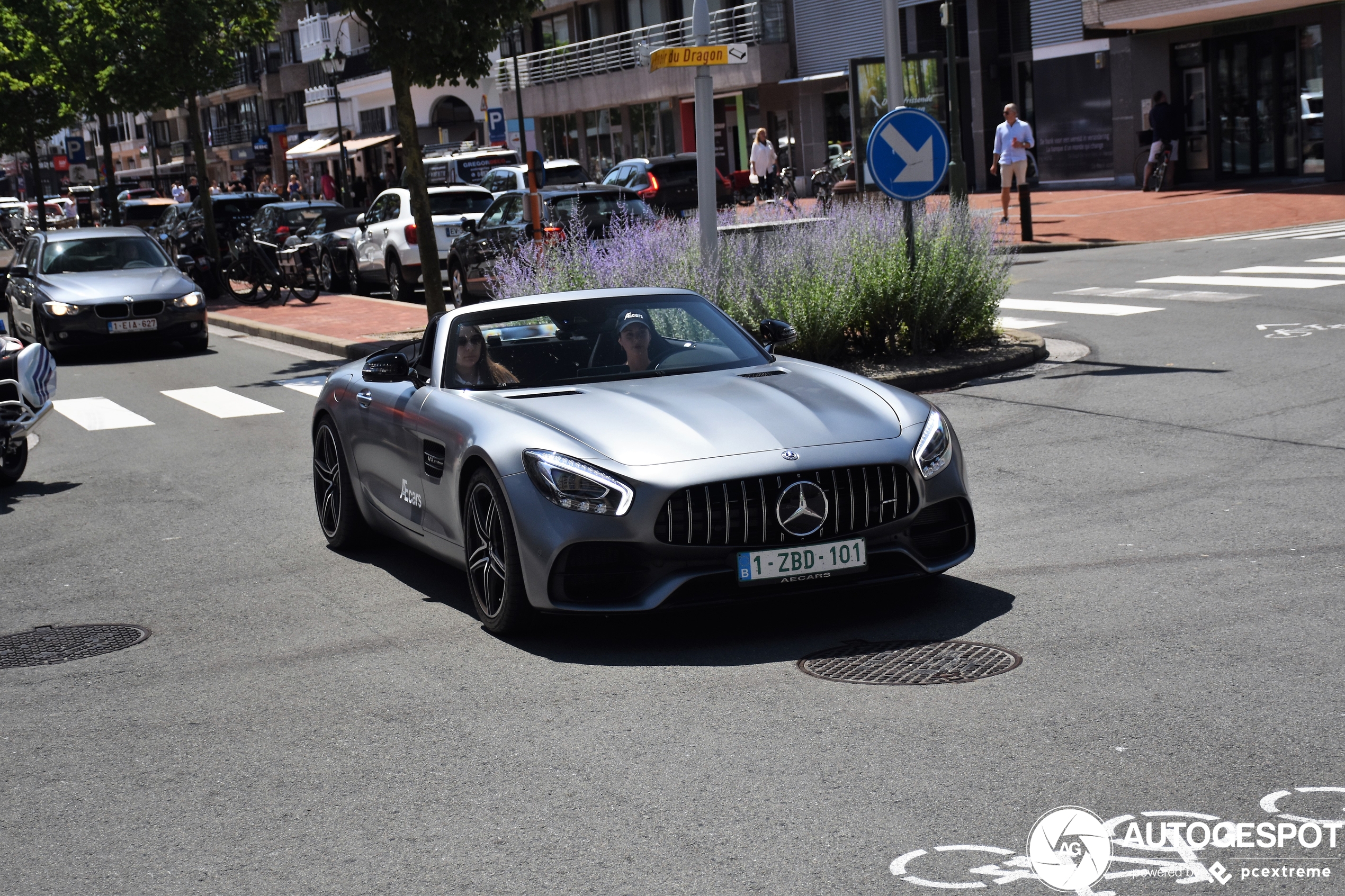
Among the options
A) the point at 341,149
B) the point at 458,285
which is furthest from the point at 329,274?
the point at 341,149

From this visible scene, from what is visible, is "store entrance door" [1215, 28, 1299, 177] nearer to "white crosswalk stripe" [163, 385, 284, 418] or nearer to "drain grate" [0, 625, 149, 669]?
"white crosswalk stripe" [163, 385, 284, 418]

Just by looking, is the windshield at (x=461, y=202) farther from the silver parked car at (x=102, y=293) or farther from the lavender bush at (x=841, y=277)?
the lavender bush at (x=841, y=277)

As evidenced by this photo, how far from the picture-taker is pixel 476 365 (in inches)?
280

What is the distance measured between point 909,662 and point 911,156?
823cm

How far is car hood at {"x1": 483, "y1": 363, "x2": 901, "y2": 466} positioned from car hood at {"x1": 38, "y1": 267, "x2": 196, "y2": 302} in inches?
572

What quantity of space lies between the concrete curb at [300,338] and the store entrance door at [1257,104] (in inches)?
774

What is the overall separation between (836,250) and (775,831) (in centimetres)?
1002

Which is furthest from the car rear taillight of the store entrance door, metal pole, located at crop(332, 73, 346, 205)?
the store entrance door

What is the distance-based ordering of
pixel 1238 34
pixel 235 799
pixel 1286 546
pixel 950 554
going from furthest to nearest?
pixel 1238 34 → pixel 1286 546 → pixel 950 554 → pixel 235 799

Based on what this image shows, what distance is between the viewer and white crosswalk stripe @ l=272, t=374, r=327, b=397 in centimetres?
1566

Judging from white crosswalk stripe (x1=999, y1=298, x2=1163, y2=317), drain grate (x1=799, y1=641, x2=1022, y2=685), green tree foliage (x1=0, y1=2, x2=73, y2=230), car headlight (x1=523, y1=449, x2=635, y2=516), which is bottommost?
drain grate (x1=799, y1=641, x2=1022, y2=685)

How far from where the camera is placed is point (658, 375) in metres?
7.07

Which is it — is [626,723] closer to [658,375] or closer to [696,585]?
[696,585]

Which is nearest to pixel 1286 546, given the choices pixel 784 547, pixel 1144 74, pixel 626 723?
pixel 784 547
